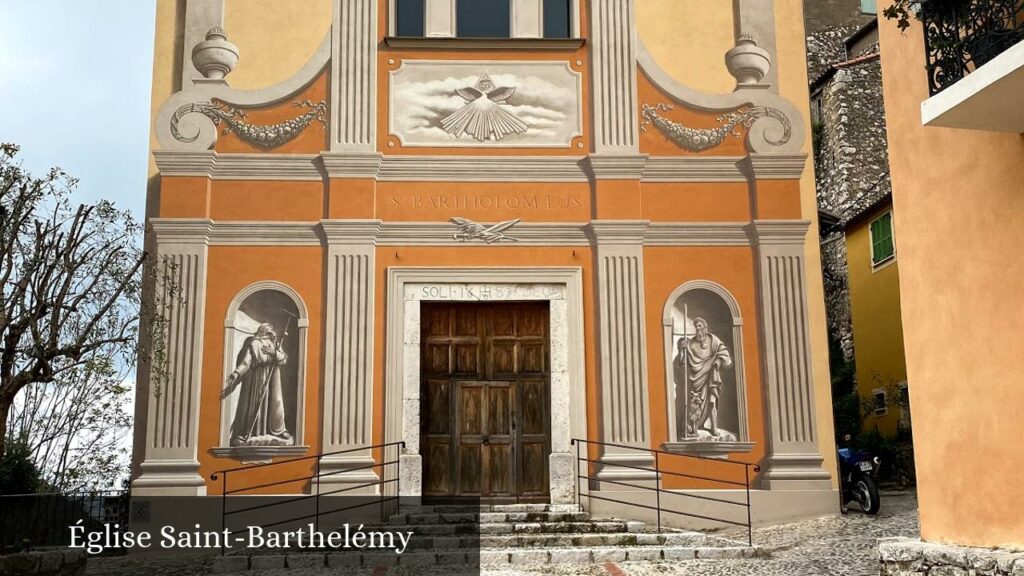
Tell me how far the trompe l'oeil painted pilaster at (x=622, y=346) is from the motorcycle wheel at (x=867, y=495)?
Result: 8.52ft

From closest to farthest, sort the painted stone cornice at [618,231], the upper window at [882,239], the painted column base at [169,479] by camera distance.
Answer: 1. the painted column base at [169,479]
2. the painted stone cornice at [618,231]
3. the upper window at [882,239]

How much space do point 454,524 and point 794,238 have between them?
18.5 feet

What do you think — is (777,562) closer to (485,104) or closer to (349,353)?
(349,353)

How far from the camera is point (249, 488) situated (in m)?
12.5

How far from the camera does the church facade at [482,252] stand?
12789 millimetres

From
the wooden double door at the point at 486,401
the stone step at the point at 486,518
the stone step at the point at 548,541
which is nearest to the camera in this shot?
the stone step at the point at 548,541

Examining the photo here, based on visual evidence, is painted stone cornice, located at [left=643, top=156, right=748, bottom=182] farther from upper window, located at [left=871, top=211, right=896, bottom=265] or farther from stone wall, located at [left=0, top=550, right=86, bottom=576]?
stone wall, located at [left=0, top=550, right=86, bottom=576]

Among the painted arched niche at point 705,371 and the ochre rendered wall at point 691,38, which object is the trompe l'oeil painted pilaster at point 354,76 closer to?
the ochre rendered wall at point 691,38

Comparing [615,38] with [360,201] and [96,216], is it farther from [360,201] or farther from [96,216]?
[96,216]

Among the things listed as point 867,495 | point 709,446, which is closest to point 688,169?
point 709,446

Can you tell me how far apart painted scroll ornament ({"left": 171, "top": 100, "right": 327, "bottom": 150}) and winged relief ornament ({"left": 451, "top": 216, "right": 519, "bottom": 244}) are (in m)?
2.24

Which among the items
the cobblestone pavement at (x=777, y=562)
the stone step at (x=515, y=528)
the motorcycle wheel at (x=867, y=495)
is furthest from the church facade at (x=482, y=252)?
the stone step at (x=515, y=528)

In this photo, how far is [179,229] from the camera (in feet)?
42.9

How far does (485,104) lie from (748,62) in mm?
3520
